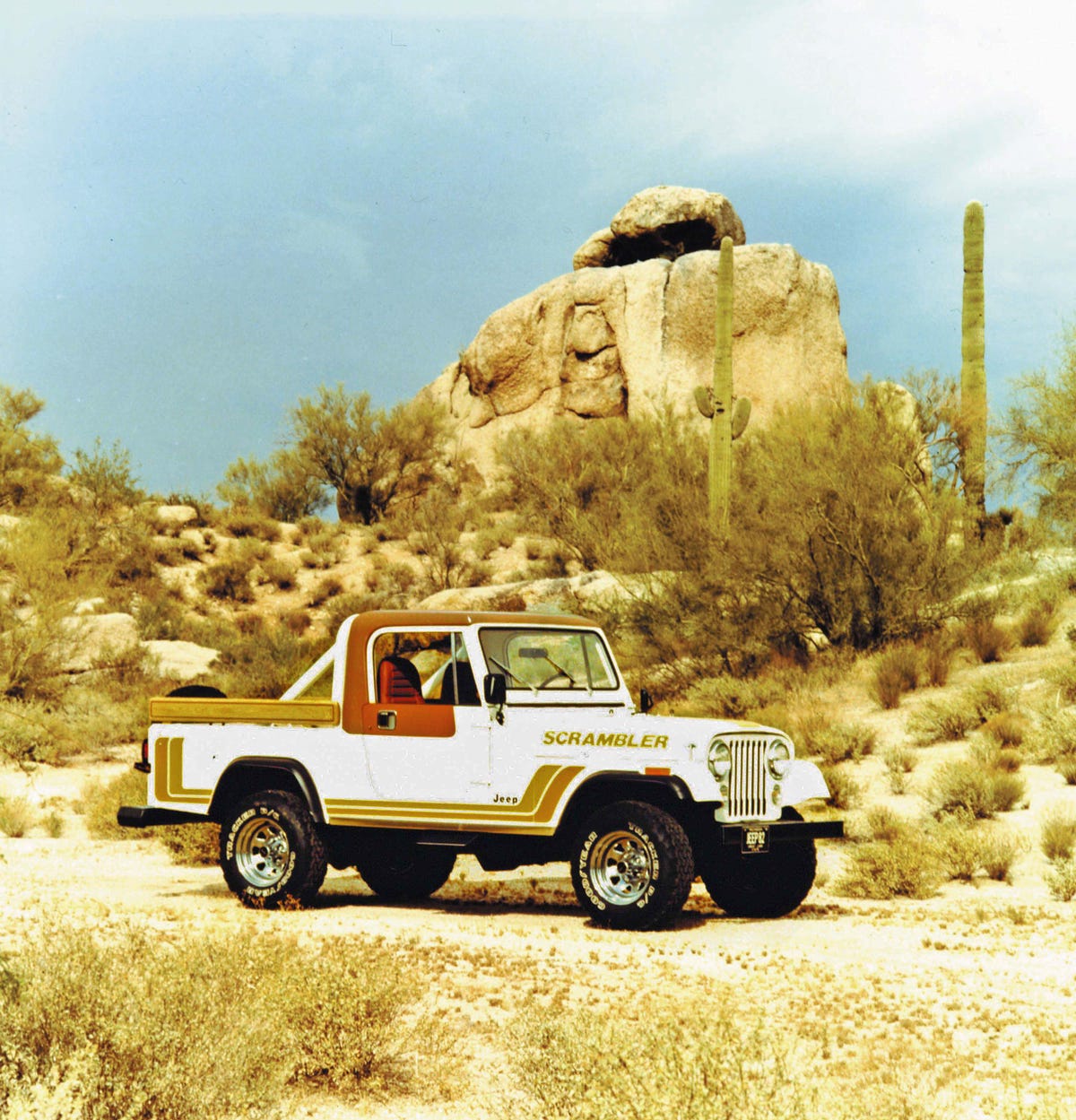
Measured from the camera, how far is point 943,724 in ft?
62.6

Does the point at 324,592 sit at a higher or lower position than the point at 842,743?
higher

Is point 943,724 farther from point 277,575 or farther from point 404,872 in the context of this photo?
point 277,575

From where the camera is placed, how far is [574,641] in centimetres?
1114

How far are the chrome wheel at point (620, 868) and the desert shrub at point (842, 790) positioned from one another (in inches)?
269

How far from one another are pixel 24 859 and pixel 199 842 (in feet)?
5.34

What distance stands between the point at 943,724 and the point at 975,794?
13.6ft

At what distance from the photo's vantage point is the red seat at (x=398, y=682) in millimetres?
10836

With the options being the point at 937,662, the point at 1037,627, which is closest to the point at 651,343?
the point at 1037,627

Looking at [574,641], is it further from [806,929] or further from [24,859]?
[24,859]

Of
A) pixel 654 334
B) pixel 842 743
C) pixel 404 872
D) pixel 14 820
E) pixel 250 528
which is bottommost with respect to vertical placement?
pixel 404 872

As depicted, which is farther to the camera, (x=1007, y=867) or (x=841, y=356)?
(x=841, y=356)

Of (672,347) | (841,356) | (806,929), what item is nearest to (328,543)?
(672,347)

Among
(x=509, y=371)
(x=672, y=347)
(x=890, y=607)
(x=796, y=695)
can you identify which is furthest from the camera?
(x=509, y=371)

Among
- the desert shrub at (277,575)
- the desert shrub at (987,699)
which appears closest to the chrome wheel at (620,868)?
→ the desert shrub at (987,699)
